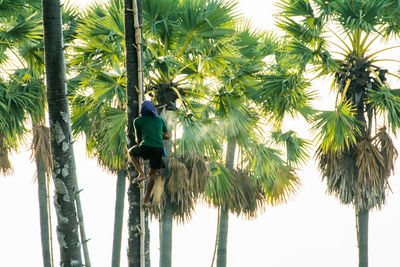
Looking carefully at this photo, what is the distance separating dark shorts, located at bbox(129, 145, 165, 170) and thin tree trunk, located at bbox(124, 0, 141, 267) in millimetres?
492

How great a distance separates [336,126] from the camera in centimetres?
1878

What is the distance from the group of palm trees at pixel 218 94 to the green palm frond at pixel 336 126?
1.2 inches

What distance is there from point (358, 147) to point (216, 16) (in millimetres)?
6202

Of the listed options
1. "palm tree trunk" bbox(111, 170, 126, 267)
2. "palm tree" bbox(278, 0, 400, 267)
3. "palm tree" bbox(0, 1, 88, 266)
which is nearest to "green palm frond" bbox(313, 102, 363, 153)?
"palm tree" bbox(278, 0, 400, 267)

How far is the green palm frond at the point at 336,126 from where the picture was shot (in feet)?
61.6

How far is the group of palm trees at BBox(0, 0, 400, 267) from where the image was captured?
17469 millimetres

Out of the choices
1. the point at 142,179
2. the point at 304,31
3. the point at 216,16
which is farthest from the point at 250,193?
the point at 142,179

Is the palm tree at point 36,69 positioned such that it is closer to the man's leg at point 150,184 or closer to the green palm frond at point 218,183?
the green palm frond at point 218,183

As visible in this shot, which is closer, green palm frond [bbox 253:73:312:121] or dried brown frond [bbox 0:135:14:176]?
green palm frond [bbox 253:73:312:121]

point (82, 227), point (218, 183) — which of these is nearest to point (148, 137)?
point (82, 227)

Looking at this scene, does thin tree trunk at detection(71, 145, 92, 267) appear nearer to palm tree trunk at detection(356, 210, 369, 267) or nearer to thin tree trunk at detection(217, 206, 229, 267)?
palm tree trunk at detection(356, 210, 369, 267)

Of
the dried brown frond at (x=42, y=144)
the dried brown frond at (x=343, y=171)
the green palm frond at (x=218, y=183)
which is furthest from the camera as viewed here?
the dried brown frond at (x=42, y=144)

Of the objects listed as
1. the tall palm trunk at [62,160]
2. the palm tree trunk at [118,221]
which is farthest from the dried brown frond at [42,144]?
the tall palm trunk at [62,160]

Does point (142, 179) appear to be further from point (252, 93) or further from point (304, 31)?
point (304, 31)
